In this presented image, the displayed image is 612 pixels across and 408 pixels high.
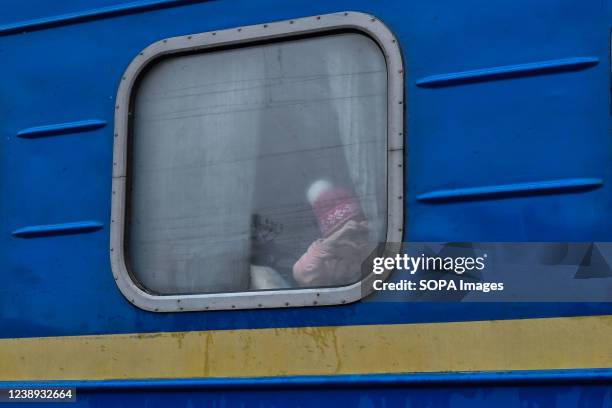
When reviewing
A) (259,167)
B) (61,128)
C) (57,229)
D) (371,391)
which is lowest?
(371,391)

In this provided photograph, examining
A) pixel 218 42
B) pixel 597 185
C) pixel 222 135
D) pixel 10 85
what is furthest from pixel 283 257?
pixel 10 85

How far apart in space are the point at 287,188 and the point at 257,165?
4.6 inches

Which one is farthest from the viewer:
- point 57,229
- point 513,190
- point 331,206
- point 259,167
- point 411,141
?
point 57,229

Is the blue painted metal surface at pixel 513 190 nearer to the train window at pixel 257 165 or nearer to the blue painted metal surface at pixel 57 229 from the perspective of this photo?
the train window at pixel 257 165

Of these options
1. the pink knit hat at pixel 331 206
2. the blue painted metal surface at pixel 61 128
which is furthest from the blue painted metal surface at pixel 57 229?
the pink knit hat at pixel 331 206

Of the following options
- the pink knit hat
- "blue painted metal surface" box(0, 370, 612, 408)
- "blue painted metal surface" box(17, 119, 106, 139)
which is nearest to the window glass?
the pink knit hat

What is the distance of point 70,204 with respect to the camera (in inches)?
122

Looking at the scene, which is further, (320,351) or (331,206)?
(331,206)

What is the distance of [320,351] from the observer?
106 inches

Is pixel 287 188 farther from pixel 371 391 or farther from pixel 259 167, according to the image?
pixel 371 391

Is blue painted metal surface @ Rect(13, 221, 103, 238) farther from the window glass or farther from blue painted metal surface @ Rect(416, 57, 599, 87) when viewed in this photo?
blue painted metal surface @ Rect(416, 57, 599, 87)

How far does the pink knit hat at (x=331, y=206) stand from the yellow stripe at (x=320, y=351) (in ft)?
0.93

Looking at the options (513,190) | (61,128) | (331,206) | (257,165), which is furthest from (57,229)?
(513,190)

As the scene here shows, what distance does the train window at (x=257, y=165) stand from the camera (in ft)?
9.10
